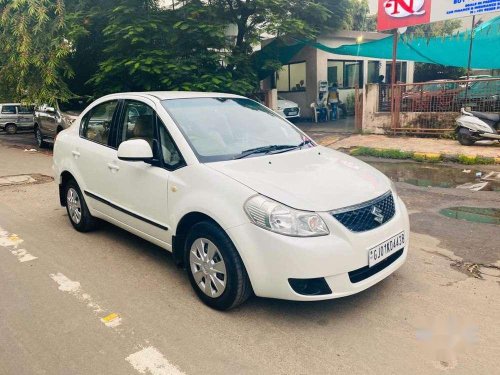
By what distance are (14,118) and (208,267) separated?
20.4 meters

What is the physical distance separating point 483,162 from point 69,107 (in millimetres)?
11846

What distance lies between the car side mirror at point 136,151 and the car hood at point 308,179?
2.06ft

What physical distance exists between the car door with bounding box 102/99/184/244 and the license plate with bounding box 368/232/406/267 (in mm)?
1632

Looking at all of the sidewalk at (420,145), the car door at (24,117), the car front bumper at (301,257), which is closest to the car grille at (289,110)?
the sidewalk at (420,145)

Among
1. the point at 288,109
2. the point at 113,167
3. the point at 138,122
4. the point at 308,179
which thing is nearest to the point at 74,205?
the point at 113,167

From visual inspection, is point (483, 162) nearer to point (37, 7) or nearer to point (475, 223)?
point (475, 223)

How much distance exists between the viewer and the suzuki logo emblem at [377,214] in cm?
322

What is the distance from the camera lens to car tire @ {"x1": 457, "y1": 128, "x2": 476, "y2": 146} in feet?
33.0

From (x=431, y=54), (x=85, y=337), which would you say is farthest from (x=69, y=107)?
(x=85, y=337)

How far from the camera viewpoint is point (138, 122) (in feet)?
14.0

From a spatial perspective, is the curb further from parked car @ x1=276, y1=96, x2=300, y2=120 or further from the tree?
the tree

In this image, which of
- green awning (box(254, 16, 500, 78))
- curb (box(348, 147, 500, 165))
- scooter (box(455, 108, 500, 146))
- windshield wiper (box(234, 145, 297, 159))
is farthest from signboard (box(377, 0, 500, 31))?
windshield wiper (box(234, 145, 297, 159))

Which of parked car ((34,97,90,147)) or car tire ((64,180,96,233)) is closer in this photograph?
car tire ((64,180,96,233))

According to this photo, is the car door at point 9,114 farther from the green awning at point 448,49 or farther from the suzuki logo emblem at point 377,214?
the suzuki logo emblem at point 377,214
